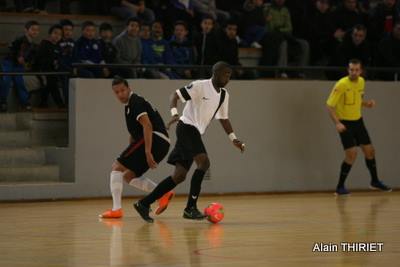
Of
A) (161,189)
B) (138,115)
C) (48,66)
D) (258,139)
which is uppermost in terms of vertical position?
(48,66)

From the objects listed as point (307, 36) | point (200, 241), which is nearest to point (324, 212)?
point (200, 241)

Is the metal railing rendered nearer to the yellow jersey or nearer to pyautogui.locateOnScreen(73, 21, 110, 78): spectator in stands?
pyautogui.locateOnScreen(73, 21, 110, 78): spectator in stands

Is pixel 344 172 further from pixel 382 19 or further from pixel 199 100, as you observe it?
pixel 199 100

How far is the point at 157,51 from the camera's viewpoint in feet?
53.5

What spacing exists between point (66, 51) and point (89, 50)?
347 millimetres

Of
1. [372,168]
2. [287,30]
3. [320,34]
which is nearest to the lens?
[372,168]

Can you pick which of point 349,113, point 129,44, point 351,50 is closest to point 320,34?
point 351,50

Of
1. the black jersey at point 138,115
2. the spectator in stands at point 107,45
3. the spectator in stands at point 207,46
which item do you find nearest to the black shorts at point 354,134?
the spectator in stands at point 207,46

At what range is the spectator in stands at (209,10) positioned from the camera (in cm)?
1794

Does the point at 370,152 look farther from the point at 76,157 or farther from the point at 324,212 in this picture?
the point at 76,157

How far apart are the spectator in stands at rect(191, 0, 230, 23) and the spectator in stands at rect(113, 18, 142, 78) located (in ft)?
7.18

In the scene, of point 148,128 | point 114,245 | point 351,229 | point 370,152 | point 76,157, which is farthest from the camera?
point 370,152

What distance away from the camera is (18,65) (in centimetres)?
1530

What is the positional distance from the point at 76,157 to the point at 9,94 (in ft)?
4.46
